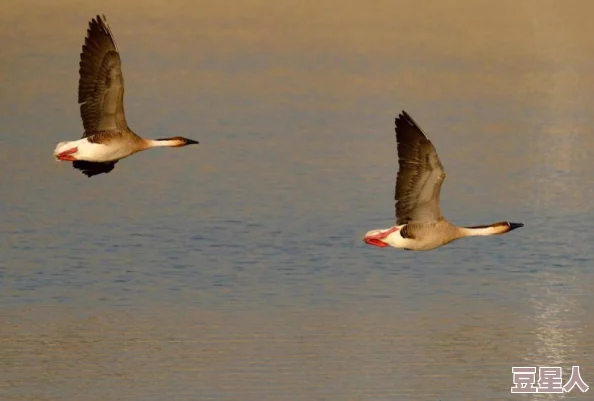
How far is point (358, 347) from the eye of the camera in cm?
1536

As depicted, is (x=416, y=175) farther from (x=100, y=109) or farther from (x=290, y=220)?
(x=290, y=220)

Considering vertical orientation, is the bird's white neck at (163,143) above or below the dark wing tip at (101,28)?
below

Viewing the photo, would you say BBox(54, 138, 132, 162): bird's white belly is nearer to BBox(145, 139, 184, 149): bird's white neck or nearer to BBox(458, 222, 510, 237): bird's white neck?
BBox(145, 139, 184, 149): bird's white neck

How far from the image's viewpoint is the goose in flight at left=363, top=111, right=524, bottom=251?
45.8 feet

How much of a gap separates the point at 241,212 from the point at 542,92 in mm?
10617

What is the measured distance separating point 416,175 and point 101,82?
277 cm

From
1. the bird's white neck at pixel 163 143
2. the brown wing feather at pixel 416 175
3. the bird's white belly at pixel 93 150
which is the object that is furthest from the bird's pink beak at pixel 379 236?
the bird's white belly at pixel 93 150

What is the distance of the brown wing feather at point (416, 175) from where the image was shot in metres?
13.8

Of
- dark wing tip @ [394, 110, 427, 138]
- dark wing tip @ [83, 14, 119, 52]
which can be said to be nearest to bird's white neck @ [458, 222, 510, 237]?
dark wing tip @ [394, 110, 427, 138]

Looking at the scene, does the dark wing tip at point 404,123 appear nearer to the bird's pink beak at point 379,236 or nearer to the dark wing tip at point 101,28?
the bird's pink beak at point 379,236

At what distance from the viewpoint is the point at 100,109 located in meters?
14.8

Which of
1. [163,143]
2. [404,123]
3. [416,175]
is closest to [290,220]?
[163,143]

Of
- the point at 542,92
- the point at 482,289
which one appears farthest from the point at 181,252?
the point at 542,92

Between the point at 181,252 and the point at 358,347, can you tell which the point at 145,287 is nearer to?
the point at 181,252
